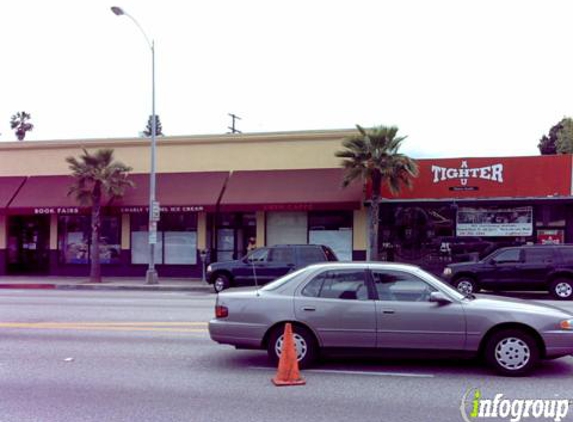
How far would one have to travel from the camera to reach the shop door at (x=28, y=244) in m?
26.2

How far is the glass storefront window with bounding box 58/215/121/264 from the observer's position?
82.6 feet

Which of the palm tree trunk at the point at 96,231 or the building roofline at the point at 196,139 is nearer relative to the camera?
the palm tree trunk at the point at 96,231

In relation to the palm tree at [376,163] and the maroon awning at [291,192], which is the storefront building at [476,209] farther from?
the maroon awning at [291,192]

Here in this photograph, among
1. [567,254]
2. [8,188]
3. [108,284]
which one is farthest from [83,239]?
[567,254]

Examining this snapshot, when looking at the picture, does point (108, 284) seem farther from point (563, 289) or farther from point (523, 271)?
point (563, 289)

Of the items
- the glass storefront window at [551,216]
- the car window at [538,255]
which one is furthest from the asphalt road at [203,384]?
the glass storefront window at [551,216]

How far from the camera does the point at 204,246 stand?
24156 mm

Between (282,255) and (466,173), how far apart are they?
28.6 feet

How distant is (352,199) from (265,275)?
5.34 meters

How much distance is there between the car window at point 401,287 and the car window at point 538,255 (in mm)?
10781

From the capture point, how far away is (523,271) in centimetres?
1658

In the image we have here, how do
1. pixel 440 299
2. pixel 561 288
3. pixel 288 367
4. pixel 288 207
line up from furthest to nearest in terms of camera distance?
pixel 288 207
pixel 561 288
pixel 440 299
pixel 288 367

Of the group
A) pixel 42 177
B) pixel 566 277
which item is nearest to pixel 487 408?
pixel 566 277

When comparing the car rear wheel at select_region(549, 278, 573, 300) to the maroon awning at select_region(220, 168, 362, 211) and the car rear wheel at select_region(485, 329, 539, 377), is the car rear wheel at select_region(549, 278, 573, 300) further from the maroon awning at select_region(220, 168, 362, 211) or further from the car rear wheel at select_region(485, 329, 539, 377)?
the car rear wheel at select_region(485, 329, 539, 377)
